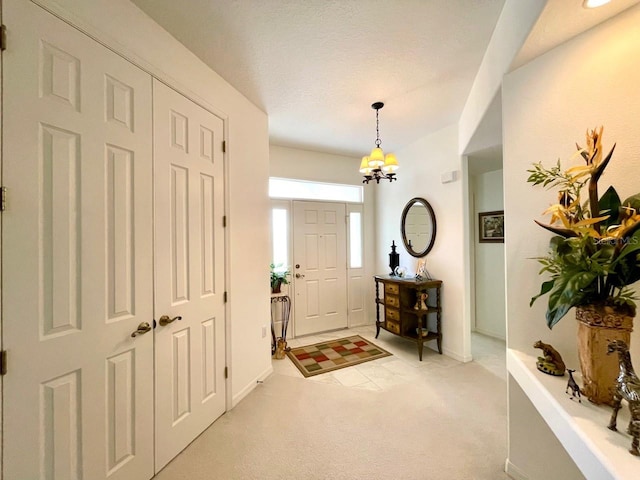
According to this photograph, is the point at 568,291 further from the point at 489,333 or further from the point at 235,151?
the point at 489,333

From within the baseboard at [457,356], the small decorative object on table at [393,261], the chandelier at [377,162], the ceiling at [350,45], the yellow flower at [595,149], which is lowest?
the baseboard at [457,356]

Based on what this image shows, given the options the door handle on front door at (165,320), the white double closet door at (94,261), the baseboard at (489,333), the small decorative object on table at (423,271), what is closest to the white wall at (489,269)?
the baseboard at (489,333)

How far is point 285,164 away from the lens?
3.91 m

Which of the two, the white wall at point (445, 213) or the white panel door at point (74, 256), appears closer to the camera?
the white panel door at point (74, 256)

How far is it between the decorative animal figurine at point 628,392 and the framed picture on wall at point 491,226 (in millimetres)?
3374

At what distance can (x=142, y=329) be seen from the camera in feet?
4.97

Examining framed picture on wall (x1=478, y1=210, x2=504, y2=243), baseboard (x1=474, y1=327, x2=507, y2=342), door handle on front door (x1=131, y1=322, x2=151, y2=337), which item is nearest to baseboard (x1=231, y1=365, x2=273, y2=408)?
door handle on front door (x1=131, y1=322, x2=151, y2=337)

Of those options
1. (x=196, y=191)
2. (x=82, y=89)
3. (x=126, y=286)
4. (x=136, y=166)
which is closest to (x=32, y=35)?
(x=82, y=89)

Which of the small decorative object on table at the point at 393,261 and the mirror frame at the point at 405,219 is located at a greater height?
the mirror frame at the point at 405,219

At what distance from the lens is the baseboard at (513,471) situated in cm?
151

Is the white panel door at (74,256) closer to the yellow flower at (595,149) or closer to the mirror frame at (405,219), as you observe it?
the yellow flower at (595,149)

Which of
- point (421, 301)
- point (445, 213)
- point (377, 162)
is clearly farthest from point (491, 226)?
point (377, 162)

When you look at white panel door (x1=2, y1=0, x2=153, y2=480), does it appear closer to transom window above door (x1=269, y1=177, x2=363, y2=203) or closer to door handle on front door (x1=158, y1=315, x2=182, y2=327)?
door handle on front door (x1=158, y1=315, x2=182, y2=327)

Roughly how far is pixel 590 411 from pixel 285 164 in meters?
3.76
